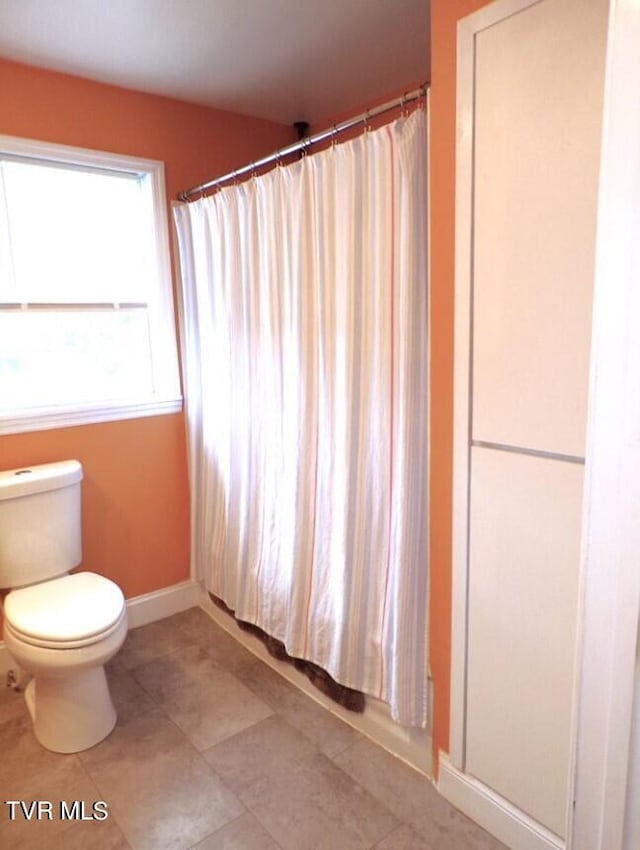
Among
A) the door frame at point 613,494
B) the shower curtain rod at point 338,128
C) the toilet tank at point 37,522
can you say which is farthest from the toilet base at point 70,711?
the shower curtain rod at point 338,128

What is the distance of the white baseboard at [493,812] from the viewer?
4.50ft

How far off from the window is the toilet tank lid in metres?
0.17

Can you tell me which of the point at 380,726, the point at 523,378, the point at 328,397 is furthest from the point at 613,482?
the point at 380,726

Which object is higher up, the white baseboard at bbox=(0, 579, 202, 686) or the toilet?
the toilet

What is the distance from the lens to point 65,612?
70.5 inches

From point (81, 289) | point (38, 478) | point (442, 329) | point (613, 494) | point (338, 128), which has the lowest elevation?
point (38, 478)

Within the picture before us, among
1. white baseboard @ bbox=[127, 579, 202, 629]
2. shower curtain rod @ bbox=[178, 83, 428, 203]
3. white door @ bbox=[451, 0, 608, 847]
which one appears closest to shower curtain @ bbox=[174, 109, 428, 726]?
shower curtain rod @ bbox=[178, 83, 428, 203]

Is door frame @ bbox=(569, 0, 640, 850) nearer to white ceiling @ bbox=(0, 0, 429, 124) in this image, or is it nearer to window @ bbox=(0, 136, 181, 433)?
white ceiling @ bbox=(0, 0, 429, 124)

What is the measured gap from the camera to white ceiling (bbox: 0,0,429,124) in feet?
5.51

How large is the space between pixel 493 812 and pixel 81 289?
2.34 metres

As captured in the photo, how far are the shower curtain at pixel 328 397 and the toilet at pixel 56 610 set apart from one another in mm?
590

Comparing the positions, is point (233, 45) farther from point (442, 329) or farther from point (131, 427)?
point (131, 427)

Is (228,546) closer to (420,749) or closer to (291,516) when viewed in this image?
(291,516)

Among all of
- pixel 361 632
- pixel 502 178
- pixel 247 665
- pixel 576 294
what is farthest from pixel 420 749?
pixel 502 178
